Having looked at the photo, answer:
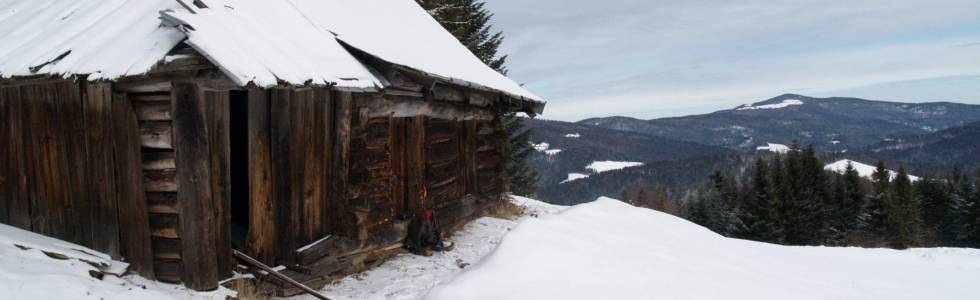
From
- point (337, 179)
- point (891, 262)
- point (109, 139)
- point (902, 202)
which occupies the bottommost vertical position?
point (902, 202)

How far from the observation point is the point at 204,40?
3896 mm

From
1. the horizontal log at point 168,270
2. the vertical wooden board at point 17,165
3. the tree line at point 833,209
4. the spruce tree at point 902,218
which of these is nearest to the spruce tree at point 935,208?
the tree line at point 833,209

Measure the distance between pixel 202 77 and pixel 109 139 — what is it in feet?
3.11

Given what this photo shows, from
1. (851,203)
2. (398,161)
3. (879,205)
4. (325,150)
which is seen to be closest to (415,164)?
(398,161)

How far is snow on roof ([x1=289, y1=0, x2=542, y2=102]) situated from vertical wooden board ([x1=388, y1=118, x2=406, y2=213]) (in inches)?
33.7

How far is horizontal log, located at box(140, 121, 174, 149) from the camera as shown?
13.8 ft

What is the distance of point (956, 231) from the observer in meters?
49.0

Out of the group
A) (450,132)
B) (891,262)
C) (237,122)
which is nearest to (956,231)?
(891,262)

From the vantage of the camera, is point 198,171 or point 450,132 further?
point 450,132

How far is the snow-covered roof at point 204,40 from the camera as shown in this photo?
391 cm

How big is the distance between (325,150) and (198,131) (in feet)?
4.56

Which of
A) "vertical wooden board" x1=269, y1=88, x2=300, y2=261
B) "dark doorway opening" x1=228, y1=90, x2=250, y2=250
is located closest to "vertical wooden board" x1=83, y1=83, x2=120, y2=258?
"vertical wooden board" x1=269, y1=88, x2=300, y2=261

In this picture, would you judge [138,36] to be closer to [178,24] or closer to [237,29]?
[178,24]

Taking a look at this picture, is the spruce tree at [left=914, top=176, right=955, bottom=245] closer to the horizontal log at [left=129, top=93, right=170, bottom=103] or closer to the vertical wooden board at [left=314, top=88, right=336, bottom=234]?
the vertical wooden board at [left=314, top=88, right=336, bottom=234]
